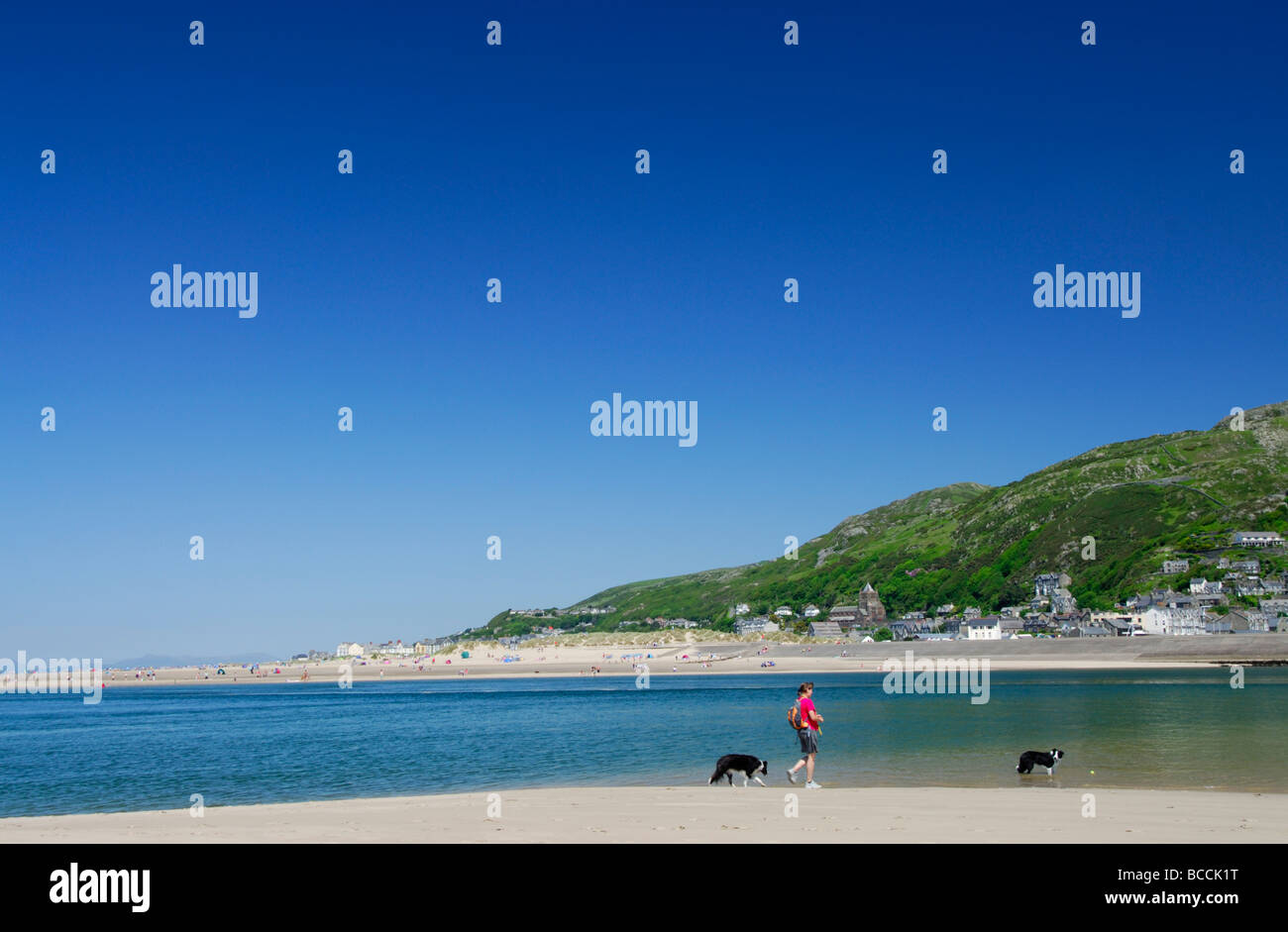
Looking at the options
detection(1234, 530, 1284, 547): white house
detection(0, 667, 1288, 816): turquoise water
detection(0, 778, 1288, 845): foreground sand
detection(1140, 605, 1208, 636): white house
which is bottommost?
detection(1140, 605, 1208, 636): white house

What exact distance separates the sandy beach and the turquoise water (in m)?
35.9

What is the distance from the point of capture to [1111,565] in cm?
18388

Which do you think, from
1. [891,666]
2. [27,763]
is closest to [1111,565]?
[891,666]

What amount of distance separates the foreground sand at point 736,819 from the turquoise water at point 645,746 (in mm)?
2853

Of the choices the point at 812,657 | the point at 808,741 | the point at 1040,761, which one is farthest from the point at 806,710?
the point at 812,657

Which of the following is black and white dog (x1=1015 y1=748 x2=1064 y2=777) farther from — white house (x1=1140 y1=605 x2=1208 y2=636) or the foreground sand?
white house (x1=1140 y1=605 x2=1208 y2=636)

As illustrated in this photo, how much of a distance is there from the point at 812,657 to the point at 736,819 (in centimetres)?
13170

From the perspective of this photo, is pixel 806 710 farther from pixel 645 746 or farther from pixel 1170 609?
pixel 1170 609

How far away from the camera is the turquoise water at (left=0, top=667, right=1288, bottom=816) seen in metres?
24.5

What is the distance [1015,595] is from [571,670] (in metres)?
102

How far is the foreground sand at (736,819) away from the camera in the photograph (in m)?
13.8

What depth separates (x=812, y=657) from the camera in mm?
142625

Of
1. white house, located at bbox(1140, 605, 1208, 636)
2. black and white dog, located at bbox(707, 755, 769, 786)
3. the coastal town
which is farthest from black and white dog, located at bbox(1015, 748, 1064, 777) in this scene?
white house, located at bbox(1140, 605, 1208, 636)

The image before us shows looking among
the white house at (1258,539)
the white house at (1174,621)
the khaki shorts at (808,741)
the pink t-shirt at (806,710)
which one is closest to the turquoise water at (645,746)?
the khaki shorts at (808,741)
